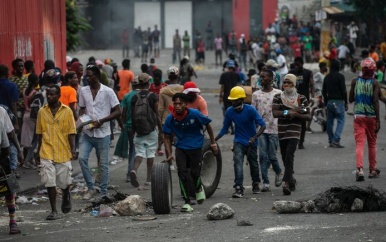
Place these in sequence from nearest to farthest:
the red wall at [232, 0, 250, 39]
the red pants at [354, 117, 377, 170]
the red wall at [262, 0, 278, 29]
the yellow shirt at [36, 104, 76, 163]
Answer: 1. the yellow shirt at [36, 104, 76, 163]
2. the red pants at [354, 117, 377, 170]
3. the red wall at [262, 0, 278, 29]
4. the red wall at [232, 0, 250, 39]

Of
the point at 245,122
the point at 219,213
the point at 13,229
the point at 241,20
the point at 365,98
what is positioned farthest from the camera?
the point at 241,20

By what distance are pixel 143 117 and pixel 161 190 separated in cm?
290

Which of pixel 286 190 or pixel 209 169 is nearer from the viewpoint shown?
pixel 286 190

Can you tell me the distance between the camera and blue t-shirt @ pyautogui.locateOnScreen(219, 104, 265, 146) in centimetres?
1368

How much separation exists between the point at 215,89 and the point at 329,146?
18316 millimetres

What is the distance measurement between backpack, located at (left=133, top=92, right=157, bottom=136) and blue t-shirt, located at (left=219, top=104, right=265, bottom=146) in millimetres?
1444

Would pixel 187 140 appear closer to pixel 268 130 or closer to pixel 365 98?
pixel 268 130

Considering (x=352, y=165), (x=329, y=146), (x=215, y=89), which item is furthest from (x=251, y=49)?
(x=352, y=165)

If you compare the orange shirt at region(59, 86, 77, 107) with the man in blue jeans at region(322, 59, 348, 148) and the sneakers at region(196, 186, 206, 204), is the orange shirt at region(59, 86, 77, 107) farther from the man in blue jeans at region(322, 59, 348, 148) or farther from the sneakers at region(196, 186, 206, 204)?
the man in blue jeans at region(322, 59, 348, 148)

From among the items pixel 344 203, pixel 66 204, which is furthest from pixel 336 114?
pixel 66 204

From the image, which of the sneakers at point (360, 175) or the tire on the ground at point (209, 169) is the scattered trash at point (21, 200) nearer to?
the tire on the ground at point (209, 169)

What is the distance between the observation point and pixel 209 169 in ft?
46.1

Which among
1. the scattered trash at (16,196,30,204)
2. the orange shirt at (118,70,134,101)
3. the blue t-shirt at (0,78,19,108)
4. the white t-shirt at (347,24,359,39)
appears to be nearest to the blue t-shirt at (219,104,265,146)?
the scattered trash at (16,196,30,204)

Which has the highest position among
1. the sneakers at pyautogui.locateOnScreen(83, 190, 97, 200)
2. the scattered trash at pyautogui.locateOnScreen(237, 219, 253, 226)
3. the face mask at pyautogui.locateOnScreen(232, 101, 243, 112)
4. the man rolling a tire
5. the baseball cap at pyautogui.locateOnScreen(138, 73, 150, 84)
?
the baseball cap at pyautogui.locateOnScreen(138, 73, 150, 84)
